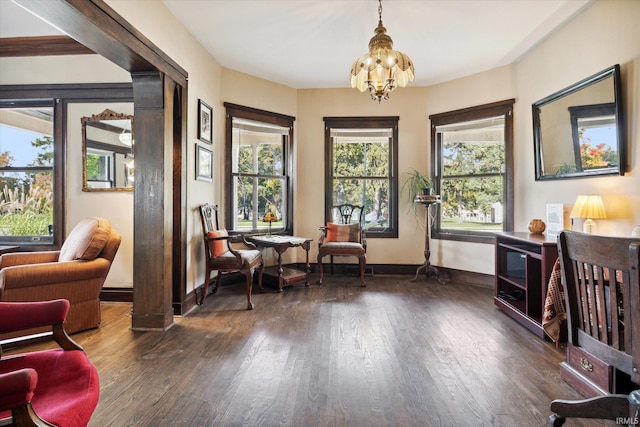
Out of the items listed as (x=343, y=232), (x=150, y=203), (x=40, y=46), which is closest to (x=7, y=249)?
(x=150, y=203)

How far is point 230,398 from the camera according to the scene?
1.84m

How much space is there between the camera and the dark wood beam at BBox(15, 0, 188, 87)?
1855 millimetres

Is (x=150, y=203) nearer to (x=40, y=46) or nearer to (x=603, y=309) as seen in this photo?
(x=40, y=46)

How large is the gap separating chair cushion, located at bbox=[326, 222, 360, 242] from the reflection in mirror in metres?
2.73

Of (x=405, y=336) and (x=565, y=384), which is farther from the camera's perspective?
(x=405, y=336)

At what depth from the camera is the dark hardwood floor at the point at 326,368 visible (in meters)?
1.71

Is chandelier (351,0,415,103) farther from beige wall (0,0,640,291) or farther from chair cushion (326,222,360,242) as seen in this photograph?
chair cushion (326,222,360,242)

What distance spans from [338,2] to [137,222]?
278 centimetres

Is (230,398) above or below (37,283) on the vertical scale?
below

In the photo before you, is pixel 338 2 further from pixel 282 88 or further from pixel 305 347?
pixel 305 347

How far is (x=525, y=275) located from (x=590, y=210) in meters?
0.78

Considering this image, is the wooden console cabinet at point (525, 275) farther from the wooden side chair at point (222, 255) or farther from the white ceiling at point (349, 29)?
the wooden side chair at point (222, 255)

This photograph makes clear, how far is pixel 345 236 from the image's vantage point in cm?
480

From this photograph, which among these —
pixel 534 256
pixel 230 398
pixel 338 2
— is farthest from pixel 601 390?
pixel 338 2
